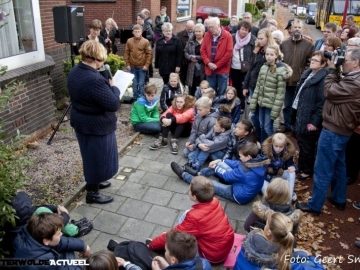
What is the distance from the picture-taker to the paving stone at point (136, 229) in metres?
3.53

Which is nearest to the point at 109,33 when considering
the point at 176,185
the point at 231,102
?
the point at 231,102

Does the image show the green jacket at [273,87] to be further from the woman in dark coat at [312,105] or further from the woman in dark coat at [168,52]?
the woman in dark coat at [168,52]

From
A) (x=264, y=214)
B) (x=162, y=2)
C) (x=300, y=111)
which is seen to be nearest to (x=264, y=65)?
(x=300, y=111)

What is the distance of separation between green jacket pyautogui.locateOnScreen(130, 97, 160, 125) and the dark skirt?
229 cm

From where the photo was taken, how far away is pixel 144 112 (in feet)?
20.0

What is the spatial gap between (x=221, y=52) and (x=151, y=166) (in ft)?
9.35

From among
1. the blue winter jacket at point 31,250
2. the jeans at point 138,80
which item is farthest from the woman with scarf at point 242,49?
the blue winter jacket at point 31,250

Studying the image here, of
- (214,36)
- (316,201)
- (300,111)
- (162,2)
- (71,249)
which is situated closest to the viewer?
(71,249)

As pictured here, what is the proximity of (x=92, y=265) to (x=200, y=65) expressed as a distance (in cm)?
560

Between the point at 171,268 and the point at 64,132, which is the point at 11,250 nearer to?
the point at 171,268

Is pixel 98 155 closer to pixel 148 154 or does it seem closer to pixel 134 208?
pixel 134 208

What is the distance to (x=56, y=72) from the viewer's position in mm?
6844

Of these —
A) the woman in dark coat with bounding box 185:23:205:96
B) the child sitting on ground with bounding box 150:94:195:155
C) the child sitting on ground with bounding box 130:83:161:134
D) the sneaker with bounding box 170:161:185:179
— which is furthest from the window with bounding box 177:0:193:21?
the sneaker with bounding box 170:161:185:179

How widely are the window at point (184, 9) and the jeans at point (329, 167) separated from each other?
1439 centimetres
